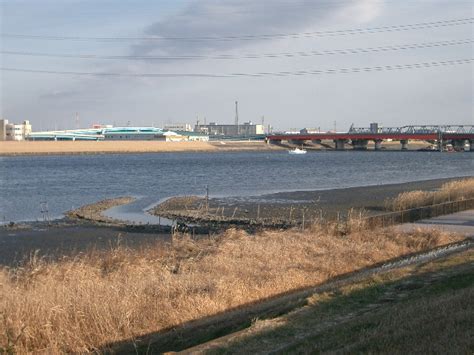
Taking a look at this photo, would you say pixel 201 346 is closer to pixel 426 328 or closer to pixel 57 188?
pixel 426 328

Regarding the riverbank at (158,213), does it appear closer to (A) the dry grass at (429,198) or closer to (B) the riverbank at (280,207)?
(B) the riverbank at (280,207)

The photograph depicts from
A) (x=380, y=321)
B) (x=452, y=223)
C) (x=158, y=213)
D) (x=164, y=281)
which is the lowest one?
(x=158, y=213)

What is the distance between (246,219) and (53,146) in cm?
16139

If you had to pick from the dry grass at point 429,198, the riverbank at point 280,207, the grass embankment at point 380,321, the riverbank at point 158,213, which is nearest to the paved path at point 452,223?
the dry grass at point 429,198

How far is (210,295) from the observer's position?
15.1m

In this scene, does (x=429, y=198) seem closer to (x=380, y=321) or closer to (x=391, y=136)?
(x=380, y=321)

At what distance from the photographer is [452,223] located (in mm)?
29609

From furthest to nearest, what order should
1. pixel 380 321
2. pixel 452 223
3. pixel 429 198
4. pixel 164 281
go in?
pixel 429 198 → pixel 452 223 → pixel 164 281 → pixel 380 321

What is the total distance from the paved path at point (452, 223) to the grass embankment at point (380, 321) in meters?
12.1

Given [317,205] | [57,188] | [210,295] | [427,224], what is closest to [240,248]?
[210,295]

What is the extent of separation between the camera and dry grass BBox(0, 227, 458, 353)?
12703mm

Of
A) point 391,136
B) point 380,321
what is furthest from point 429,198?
point 391,136

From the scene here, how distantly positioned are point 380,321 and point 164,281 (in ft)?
20.6

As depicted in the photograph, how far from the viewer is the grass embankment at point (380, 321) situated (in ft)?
29.2
